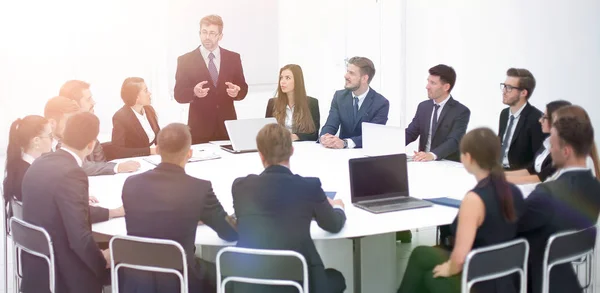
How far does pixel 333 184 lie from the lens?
4.26 metres

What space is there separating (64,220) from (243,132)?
2363 millimetres

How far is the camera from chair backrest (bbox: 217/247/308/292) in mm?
2887

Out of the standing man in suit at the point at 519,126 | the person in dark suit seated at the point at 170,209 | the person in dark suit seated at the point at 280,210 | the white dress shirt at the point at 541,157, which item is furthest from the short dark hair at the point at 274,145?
the standing man in suit at the point at 519,126

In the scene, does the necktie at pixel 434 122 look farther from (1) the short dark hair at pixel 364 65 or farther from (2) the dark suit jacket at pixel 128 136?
(2) the dark suit jacket at pixel 128 136

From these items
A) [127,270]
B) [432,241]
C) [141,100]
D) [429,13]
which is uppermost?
[429,13]

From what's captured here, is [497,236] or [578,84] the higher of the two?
[578,84]

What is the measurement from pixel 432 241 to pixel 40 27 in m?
6.37

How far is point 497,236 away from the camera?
305cm

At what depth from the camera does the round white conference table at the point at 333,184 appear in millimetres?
3326

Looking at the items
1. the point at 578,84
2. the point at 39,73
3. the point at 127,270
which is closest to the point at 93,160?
the point at 127,270

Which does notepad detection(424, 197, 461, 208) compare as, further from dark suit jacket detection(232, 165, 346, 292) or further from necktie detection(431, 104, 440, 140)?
necktie detection(431, 104, 440, 140)

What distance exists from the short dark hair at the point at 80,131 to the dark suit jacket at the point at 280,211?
2.93 ft

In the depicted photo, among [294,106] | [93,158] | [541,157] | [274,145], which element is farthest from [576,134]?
[93,158]

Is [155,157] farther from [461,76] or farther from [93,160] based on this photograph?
[461,76]
